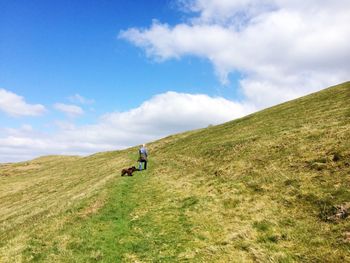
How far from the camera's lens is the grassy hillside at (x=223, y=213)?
661 inches

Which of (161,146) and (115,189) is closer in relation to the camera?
(115,189)

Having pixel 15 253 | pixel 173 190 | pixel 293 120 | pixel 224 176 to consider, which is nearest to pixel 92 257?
pixel 15 253

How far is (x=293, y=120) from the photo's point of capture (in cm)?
4644

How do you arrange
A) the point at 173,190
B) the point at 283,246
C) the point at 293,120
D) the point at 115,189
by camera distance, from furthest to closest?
the point at 293,120, the point at 115,189, the point at 173,190, the point at 283,246

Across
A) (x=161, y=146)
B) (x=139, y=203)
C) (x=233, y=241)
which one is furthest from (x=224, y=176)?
(x=161, y=146)

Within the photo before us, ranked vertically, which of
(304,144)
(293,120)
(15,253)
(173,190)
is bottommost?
(15,253)

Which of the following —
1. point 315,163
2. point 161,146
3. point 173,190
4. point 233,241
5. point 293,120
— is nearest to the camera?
point 233,241

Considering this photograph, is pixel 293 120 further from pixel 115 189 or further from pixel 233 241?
pixel 233 241

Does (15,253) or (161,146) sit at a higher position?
(161,146)

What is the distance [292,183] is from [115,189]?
17184 mm

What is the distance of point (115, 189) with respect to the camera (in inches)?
1337

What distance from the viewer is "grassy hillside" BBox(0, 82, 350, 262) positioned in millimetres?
16797

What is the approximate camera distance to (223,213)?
22000 mm

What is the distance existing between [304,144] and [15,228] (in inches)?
1005
